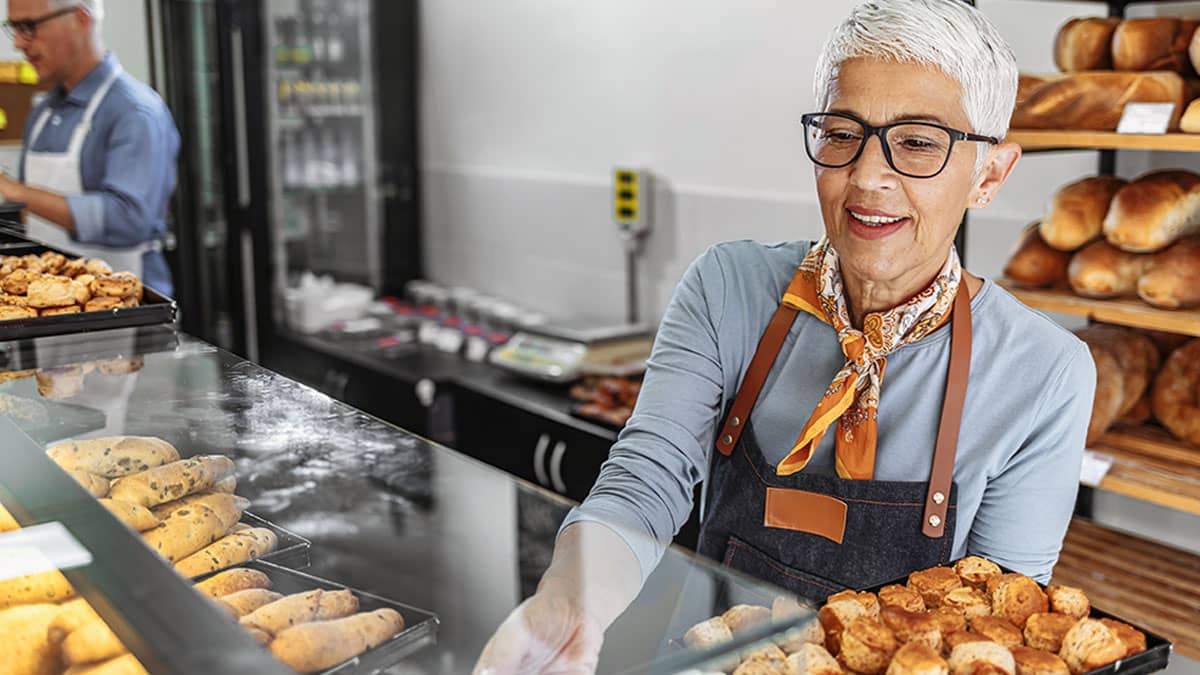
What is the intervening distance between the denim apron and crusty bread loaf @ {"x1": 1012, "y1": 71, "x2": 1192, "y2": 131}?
2.80ft

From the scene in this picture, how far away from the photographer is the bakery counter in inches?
31.6

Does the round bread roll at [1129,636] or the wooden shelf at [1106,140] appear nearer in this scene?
the round bread roll at [1129,636]

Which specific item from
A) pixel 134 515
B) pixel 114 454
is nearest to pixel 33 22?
pixel 114 454

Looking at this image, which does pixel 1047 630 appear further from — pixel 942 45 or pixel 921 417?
pixel 942 45

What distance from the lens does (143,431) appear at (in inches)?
48.3

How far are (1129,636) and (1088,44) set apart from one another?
1.71 m

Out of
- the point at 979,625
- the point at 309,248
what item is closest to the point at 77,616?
the point at 979,625

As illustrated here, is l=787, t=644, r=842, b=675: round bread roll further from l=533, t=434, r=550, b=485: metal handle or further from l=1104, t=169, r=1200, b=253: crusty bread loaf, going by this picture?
l=533, t=434, r=550, b=485: metal handle

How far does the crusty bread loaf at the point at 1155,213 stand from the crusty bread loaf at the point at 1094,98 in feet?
0.61

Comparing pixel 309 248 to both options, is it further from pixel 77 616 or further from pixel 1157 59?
pixel 77 616

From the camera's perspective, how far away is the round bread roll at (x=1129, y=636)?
3.40 feet

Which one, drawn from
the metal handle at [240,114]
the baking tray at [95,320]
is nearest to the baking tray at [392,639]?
the baking tray at [95,320]

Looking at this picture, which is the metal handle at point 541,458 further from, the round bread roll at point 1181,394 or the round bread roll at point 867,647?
the round bread roll at point 867,647

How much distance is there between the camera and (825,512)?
62.5 inches
